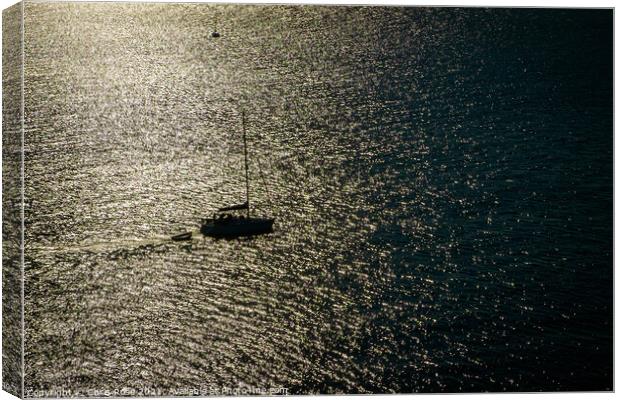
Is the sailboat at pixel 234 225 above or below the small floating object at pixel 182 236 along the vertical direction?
above

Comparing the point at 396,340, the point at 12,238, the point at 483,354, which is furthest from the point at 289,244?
the point at 12,238

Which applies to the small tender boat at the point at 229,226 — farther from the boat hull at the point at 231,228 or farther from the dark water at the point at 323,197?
the dark water at the point at 323,197

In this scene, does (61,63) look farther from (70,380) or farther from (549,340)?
(549,340)

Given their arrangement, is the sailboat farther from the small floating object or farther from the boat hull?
the small floating object

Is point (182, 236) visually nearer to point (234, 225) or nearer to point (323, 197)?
point (234, 225)

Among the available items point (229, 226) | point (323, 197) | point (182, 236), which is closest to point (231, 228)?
point (229, 226)

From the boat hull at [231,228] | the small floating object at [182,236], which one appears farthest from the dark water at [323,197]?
the boat hull at [231,228]

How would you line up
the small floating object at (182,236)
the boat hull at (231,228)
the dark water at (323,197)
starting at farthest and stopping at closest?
the small floating object at (182,236) → the boat hull at (231,228) → the dark water at (323,197)

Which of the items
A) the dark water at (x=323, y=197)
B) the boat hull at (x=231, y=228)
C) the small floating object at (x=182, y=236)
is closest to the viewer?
the dark water at (x=323, y=197)

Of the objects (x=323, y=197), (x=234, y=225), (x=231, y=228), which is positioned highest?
(x=323, y=197)

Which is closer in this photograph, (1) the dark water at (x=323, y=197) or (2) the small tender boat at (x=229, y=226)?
(1) the dark water at (x=323, y=197)
